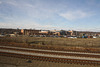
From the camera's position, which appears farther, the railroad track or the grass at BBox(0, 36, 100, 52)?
the grass at BBox(0, 36, 100, 52)

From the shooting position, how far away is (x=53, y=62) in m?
8.32

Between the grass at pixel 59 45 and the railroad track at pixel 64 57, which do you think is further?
the grass at pixel 59 45

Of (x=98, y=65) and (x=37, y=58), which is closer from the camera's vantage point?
(x=98, y=65)

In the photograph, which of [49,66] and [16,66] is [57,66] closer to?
[49,66]

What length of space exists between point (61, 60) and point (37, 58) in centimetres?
285

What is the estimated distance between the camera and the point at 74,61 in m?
8.52

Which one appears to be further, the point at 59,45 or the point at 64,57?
the point at 59,45

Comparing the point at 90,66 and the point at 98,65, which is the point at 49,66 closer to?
the point at 90,66

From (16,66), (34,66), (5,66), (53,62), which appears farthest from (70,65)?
(5,66)

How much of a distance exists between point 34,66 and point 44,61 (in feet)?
4.82

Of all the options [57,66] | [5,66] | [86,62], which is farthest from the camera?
[86,62]

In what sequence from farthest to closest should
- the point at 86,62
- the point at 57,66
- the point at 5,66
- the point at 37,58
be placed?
the point at 37,58, the point at 86,62, the point at 57,66, the point at 5,66

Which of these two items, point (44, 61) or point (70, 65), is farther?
point (44, 61)

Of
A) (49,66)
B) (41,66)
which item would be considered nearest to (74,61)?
(49,66)
